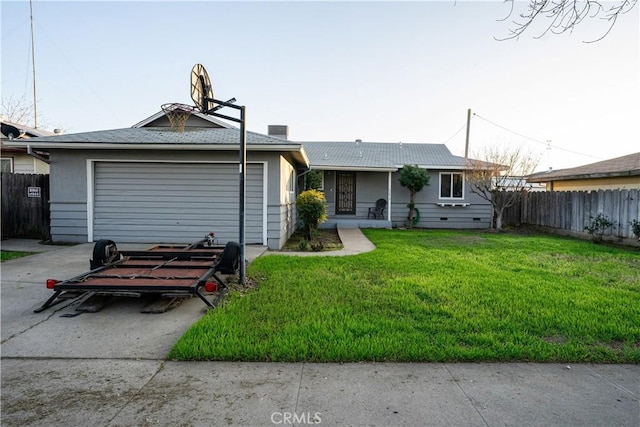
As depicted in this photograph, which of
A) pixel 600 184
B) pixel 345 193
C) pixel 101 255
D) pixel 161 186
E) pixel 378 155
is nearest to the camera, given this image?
pixel 101 255

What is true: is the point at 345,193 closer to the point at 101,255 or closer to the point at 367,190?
the point at 367,190

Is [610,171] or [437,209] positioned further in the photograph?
[437,209]

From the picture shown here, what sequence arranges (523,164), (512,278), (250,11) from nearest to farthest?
(512,278), (250,11), (523,164)

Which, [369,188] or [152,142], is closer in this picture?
[152,142]

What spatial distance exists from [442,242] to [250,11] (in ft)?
27.3

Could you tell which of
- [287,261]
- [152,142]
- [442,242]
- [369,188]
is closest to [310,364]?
[287,261]

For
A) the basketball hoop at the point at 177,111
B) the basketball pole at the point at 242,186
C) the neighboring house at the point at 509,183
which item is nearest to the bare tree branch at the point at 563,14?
the basketball pole at the point at 242,186

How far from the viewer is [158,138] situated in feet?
32.8

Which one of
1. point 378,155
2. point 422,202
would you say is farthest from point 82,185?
point 422,202

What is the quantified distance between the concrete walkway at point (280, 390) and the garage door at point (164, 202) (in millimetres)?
6245

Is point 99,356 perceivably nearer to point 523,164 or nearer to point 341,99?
point 341,99

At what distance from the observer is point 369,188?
54.0 feet

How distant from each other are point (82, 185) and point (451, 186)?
1372 centimetres

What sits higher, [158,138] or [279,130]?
[279,130]
